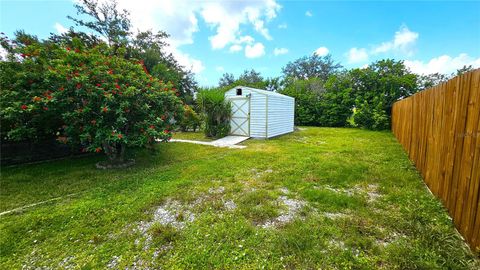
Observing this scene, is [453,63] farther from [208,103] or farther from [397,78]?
[208,103]

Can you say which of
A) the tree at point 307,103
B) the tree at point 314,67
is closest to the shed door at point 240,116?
the tree at point 307,103

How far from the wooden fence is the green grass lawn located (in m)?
0.20

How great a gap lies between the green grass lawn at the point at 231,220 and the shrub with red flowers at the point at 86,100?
0.94 m

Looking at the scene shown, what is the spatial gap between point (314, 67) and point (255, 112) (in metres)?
23.3

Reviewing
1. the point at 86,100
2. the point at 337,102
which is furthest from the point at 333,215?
the point at 337,102

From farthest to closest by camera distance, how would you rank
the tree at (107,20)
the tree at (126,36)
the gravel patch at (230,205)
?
the tree at (126,36) < the tree at (107,20) < the gravel patch at (230,205)

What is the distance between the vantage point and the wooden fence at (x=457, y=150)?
A: 1.70 m

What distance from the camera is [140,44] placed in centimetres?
1631

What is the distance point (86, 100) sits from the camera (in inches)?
158

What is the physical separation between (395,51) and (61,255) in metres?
18.6

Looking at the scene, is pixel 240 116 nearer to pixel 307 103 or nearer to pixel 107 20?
pixel 307 103

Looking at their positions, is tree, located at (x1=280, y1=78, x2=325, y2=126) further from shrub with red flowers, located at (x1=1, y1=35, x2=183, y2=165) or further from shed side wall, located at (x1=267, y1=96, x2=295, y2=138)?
shrub with red flowers, located at (x1=1, y1=35, x2=183, y2=165)

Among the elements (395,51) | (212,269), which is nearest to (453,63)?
(395,51)

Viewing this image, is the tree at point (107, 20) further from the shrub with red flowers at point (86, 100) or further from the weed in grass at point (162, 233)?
the weed in grass at point (162, 233)
